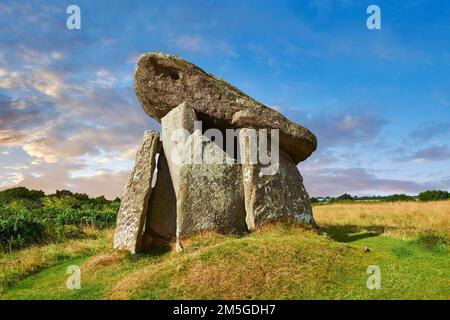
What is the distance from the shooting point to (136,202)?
14.6 metres

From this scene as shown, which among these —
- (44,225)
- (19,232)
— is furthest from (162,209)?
(44,225)

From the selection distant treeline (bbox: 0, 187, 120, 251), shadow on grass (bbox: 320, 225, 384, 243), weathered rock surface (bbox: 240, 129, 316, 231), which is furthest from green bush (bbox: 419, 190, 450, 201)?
distant treeline (bbox: 0, 187, 120, 251)

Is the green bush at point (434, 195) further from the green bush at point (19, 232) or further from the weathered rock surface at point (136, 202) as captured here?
the green bush at point (19, 232)

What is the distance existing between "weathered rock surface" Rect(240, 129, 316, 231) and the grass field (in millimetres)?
498

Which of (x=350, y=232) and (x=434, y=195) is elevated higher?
(x=434, y=195)

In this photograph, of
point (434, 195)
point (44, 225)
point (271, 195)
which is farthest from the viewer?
point (434, 195)

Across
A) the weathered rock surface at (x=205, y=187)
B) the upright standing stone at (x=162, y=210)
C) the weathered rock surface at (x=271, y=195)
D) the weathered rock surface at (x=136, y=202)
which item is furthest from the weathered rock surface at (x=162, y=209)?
the weathered rock surface at (x=271, y=195)

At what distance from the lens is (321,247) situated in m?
11.7

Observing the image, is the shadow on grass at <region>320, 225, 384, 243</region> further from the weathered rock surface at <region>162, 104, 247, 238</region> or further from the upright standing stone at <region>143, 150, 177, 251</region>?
the upright standing stone at <region>143, 150, 177, 251</region>

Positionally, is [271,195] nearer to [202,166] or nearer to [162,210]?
[202,166]

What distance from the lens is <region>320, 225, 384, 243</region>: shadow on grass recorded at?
16812 millimetres

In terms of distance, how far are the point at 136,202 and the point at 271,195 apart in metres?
4.76
